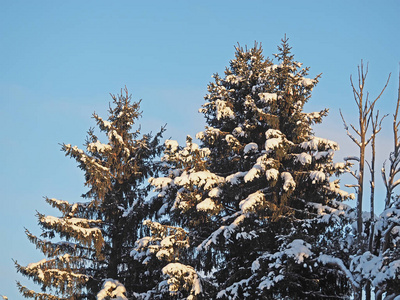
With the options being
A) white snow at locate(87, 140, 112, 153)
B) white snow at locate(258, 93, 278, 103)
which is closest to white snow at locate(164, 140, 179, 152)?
white snow at locate(87, 140, 112, 153)

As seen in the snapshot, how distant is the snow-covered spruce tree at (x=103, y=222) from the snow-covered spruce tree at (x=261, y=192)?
1.80 meters

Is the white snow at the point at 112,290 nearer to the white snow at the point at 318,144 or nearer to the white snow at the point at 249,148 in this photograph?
the white snow at the point at 249,148

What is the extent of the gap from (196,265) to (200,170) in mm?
4597

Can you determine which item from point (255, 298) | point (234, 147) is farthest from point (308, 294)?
point (234, 147)

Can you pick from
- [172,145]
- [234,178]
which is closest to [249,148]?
[234,178]

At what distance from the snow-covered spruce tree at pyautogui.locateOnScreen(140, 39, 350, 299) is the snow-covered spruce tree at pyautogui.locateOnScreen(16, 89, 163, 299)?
5.90ft

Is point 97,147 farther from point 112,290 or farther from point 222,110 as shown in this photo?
point 112,290

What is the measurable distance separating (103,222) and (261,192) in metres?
7.51

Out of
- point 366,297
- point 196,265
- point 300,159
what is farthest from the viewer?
point 196,265

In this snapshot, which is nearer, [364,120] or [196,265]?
[364,120]

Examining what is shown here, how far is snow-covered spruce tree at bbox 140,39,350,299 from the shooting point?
17.4 m

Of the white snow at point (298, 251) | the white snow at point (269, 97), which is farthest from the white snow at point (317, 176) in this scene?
the white snow at point (269, 97)

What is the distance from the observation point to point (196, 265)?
21.1 metres

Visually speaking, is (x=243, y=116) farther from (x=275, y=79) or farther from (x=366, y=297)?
→ (x=366, y=297)
